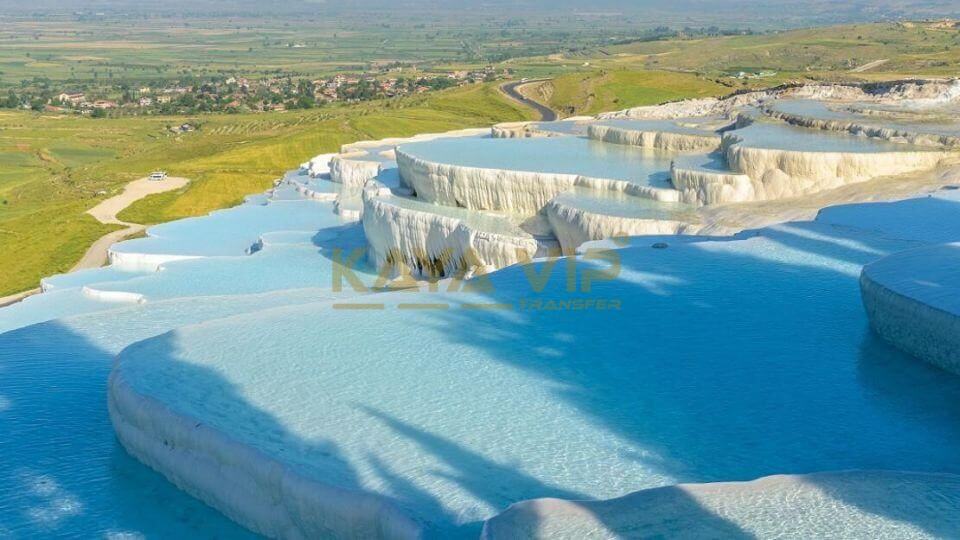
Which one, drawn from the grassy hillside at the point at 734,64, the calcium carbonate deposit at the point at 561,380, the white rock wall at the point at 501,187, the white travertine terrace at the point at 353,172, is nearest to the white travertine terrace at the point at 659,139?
the calcium carbonate deposit at the point at 561,380

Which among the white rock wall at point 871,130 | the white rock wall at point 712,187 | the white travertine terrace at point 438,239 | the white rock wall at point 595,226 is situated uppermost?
the white rock wall at point 871,130

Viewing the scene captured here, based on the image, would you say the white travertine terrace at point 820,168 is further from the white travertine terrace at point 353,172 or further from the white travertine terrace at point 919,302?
the white travertine terrace at point 353,172

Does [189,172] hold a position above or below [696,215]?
below

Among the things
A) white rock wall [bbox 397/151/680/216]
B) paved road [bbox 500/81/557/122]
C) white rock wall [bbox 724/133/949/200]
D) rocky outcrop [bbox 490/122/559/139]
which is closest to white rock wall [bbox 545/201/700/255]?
white rock wall [bbox 397/151/680/216]

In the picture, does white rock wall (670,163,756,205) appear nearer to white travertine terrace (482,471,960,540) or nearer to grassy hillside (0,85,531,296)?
white travertine terrace (482,471,960,540)

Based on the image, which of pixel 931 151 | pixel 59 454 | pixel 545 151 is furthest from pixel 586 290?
pixel 545 151

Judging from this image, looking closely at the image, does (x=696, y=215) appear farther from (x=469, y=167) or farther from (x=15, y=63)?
(x=15, y=63)

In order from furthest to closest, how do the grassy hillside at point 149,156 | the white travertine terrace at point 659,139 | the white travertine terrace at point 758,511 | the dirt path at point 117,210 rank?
the grassy hillside at point 149,156 → the dirt path at point 117,210 → the white travertine terrace at point 659,139 → the white travertine terrace at point 758,511

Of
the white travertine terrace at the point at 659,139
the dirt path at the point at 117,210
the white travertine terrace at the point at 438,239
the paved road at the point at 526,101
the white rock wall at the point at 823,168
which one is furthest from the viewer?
the paved road at the point at 526,101
